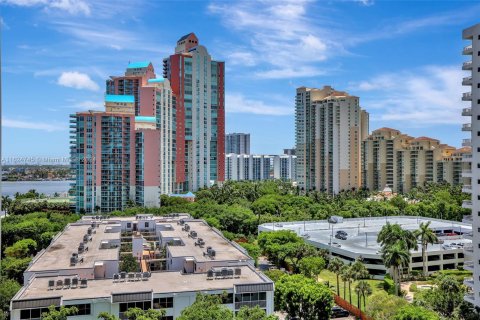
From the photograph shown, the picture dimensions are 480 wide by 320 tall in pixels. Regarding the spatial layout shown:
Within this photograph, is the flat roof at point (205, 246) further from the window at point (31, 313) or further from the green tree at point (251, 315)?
the window at point (31, 313)

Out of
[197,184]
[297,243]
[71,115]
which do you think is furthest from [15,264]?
[197,184]

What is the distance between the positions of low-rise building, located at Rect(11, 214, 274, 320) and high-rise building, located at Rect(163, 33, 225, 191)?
5438 cm

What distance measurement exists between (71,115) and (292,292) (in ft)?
179

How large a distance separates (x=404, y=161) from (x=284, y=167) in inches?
2910

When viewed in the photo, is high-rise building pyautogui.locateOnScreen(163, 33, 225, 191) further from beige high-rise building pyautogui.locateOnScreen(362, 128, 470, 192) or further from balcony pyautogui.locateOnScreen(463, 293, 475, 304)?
balcony pyautogui.locateOnScreen(463, 293, 475, 304)

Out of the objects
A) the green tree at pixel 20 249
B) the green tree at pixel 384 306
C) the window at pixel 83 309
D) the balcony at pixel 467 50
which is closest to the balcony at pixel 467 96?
the balcony at pixel 467 50

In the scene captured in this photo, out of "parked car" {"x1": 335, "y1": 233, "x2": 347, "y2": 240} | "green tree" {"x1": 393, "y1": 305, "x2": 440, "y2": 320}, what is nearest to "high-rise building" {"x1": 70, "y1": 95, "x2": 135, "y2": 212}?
"parked car" {"x1": 335, "y1": 233, "x2": 347, "y2": 240}

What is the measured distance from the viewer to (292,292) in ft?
94.4

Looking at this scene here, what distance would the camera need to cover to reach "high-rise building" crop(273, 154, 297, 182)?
583ft

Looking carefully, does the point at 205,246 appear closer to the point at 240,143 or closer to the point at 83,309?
the point at 83,309

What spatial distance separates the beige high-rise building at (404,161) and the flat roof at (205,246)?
246 ft

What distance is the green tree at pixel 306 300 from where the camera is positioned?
1105 inches

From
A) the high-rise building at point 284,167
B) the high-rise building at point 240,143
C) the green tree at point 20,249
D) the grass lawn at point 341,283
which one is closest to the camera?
the grass lawn at point 341,283

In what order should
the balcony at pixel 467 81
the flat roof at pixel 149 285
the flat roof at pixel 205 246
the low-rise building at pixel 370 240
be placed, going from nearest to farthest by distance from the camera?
1. the flat roof at pixel 149 285
2. the balcony at pixel 467 81
3. the flat roof at pixel 205 246
4. the low-rise building at pixel 370 240
